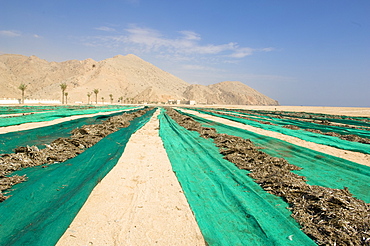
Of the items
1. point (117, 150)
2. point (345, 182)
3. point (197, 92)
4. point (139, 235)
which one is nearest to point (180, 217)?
point (139, 235)

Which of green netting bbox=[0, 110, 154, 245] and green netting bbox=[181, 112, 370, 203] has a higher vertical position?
green netting bbox=[181, 112, 370, 203]

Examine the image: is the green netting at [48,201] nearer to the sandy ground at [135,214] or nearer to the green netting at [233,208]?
the sandy ground at [135,214]

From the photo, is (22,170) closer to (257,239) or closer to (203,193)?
(203,193)

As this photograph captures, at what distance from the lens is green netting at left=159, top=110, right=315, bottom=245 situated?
8.83ft

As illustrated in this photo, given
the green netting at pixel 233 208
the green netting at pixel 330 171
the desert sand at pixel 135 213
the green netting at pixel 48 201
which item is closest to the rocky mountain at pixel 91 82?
the green netting at pixel 330 171

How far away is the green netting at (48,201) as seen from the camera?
8.31ft

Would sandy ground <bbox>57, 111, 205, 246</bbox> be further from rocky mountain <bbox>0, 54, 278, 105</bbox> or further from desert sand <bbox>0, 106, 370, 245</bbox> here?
rocky mountain <bbox>0, 54, 278, 105</bbox>

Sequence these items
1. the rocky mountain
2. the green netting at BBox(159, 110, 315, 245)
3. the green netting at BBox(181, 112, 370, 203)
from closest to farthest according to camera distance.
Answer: the green netting at BBox(159, 110, 315, 245), the green netting at BBox(181, 112, 370, 203), the rocky mountain

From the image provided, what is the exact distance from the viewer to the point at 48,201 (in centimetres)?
341

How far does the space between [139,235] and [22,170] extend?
3.74 metres

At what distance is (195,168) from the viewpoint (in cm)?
558

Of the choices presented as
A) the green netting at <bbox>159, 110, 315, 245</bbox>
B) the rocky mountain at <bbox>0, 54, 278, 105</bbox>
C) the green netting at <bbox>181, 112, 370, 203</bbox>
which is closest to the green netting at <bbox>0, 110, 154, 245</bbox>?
the green netting at <bbox>159, 110, 315, 245</bbox>

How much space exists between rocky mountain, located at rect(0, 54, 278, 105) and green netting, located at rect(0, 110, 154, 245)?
97.3 m

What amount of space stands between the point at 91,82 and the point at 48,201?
12715cm
